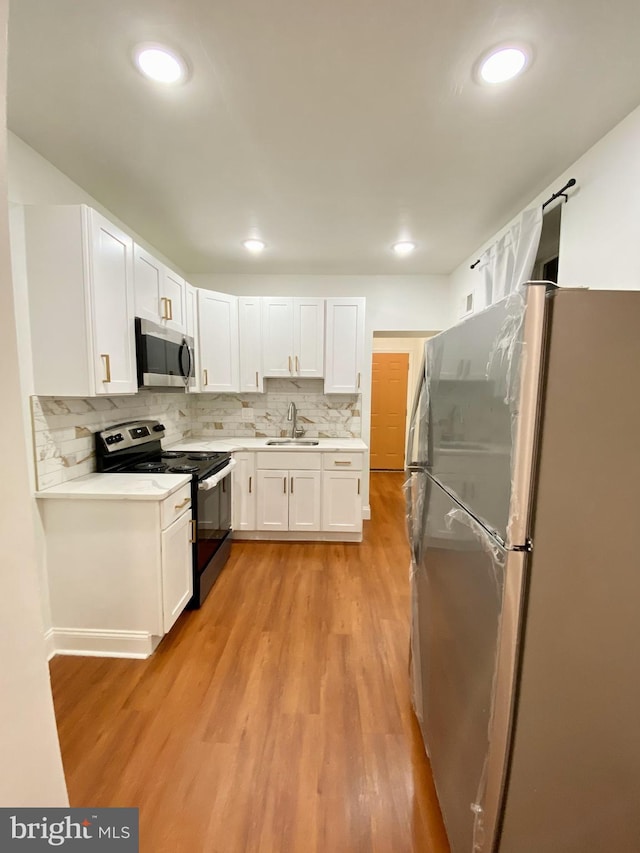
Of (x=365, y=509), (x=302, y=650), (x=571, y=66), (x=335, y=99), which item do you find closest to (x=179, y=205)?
(x=335, y=99)

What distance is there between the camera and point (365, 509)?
3996 millimetres

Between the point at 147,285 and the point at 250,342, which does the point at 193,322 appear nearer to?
the point at 250,342

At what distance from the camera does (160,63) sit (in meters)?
1.26

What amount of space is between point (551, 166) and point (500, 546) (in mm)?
2105

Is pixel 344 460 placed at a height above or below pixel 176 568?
above

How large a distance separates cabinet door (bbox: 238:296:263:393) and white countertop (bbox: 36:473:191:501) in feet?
5.17

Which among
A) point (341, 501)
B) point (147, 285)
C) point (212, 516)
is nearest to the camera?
point (147, 285)

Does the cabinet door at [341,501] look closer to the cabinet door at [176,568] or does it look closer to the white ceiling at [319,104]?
the cabinet door at [176,568]

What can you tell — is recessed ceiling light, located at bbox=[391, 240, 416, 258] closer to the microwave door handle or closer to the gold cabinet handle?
the microwave door handle

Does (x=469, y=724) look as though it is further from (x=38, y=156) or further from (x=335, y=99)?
(x=38, y=156)

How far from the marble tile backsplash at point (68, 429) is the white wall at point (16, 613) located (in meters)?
1.52

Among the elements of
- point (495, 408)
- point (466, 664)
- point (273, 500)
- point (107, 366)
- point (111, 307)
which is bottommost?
point (273, 500)

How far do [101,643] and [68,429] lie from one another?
119cm

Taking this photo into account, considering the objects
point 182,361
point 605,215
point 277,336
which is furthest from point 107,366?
point 605,215
